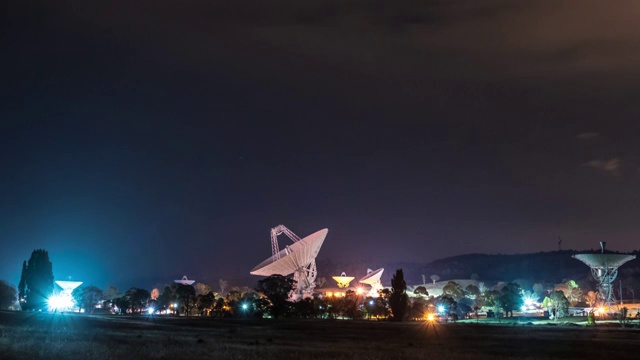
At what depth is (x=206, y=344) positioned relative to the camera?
5181 centimetres

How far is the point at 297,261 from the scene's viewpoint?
172 m

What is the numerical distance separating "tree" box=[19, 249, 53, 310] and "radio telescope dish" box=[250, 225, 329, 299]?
49.6 meters

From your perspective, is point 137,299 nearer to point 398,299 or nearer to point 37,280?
point 37,280

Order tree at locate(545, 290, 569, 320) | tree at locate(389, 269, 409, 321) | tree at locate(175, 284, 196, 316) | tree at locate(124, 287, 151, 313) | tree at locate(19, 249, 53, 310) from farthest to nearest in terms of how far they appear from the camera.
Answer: tree at locate(124, 287, 151, 313)
tree at locate(175, 284, 196, 316)
tree at locate(545, 290, 569, 320)
tree at locate(19, 249, 53, 310)
tree at locate(389, 269, 409, 321)

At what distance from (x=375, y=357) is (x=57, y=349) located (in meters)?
21.3

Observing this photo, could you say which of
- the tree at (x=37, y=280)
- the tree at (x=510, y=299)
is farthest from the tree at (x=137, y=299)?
the tree at (x=510, y=299)

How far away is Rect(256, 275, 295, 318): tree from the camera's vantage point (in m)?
Answer: 139

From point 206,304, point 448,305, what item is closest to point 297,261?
point 206,304

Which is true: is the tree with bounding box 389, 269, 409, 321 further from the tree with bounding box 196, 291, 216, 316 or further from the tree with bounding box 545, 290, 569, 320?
the tree with bounding box 196, 291, 216, 316

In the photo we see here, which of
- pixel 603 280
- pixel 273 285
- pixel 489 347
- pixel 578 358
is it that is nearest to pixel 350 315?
pixel 273 285

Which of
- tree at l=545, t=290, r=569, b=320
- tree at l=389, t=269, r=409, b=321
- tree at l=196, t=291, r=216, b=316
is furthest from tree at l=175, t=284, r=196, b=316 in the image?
tree at l=545, t=290, r=569, b=320

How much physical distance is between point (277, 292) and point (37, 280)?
5973 cm

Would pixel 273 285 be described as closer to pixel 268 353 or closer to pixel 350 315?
pixel 350 315

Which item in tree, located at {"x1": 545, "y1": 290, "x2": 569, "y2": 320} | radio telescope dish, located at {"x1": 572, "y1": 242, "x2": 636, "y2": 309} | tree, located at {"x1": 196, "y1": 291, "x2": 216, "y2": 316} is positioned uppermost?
radio telescope dish, located at {"x1": 572, "y1": 242, "x2": 636, "y2": 309}
